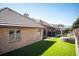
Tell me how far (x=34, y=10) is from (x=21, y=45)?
232 centimetres

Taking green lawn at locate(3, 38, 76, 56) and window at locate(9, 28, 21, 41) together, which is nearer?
green lawn at locate(3, 38, 76, 56)

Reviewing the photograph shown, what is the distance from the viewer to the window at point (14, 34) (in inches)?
331

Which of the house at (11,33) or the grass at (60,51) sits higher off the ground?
the house at (11,33)

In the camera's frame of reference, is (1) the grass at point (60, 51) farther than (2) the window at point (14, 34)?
No

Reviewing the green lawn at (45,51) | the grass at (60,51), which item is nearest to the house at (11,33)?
the green lawn at (45,51)

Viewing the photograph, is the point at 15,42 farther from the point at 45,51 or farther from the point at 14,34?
the point at 45,51

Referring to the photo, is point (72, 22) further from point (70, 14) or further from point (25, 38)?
point (25, 38)

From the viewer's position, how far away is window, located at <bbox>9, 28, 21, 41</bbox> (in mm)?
8411

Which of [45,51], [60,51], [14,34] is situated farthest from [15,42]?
[60,51]

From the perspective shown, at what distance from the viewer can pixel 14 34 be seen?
28.8 feet

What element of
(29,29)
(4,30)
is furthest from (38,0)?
(29,29)

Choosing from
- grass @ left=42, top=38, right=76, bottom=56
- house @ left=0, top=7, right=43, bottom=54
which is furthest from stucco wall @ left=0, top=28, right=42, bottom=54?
grass @ left=42, top=38, right=76, bottom=56

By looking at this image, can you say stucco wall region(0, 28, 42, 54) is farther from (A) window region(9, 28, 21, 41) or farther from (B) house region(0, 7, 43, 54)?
(A) window region(9, 28, 21, 41)

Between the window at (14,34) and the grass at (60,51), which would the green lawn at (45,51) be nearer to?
the grass at (60,51)
